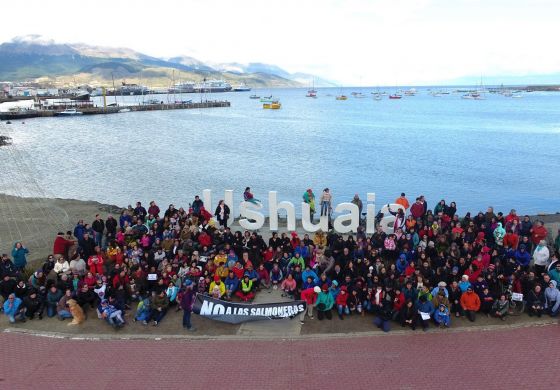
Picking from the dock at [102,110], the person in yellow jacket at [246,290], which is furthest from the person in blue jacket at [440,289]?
the dock at [102,110]

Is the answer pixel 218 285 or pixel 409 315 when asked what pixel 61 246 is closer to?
pixel 218 285

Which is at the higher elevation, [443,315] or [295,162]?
[443,315]

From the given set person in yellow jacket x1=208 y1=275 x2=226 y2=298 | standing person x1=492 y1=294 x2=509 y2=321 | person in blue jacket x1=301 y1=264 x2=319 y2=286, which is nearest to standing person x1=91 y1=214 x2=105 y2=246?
person in yellow jacket x1=208 y1=275 x2=226 y2=298

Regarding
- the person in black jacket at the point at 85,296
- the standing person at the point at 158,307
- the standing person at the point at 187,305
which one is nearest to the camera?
the standing person at the point at 187,305

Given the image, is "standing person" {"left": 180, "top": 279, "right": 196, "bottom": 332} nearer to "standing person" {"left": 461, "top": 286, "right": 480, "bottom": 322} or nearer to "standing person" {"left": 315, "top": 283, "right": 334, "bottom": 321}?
"standing person" {"left": 315, "top": 283, "right": 334, "bottom": 321}

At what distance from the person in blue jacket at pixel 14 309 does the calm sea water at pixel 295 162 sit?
20.4m

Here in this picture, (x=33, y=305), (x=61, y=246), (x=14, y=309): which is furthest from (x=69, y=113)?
(x=14, y=309)

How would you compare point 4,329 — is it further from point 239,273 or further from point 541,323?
point 541,323

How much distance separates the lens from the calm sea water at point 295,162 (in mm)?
36438

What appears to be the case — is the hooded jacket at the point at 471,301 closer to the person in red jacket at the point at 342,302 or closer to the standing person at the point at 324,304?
the person in red jacket at the point at 342,302

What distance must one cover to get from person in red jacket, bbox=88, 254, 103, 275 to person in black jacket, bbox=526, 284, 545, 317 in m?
11.2

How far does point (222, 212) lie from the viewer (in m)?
17.6

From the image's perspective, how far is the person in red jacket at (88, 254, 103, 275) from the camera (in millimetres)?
12961

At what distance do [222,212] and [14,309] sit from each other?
306 inches
